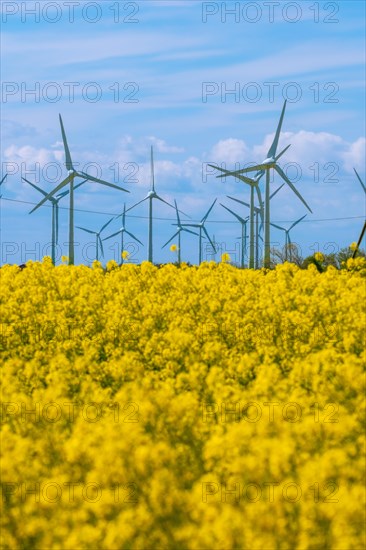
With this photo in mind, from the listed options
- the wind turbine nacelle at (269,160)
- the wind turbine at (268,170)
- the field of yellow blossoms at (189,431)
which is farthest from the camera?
the wind turbine nacelle at (269,160)

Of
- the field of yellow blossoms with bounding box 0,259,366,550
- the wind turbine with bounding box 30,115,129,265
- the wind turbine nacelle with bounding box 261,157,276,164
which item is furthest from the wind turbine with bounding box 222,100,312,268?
the field of yellow blossoms with bounding box 0,259,366,550

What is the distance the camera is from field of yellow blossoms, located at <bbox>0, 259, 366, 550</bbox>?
5324 mm

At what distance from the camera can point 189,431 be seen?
22.6 feet

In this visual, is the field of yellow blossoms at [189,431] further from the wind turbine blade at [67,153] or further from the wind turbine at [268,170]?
the wind turbine blade at [67,153]

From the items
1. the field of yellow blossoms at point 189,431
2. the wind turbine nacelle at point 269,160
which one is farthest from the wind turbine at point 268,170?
the field of yellow blossoms at point 189,431

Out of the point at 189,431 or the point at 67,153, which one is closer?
the point at 189,431

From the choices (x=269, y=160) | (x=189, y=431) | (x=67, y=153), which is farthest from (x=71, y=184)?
(x=189, y=431)

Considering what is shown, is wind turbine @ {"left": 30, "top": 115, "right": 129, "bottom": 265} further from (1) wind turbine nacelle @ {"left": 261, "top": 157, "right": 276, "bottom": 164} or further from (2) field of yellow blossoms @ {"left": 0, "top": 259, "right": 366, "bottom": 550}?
(2) field of yellow blossoms @ {"left": 0, "top": 259, "right": 366, "bottom": 550}

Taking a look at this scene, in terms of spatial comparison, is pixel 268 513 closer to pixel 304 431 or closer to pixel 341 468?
pixel 341 468

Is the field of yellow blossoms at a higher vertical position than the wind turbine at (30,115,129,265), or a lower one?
lower

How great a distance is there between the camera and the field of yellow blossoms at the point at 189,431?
17.5 feet

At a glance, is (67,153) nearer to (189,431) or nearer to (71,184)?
(71,184)

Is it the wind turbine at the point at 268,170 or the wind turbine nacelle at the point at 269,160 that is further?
the wind turbine nacelle at the point at 269,160

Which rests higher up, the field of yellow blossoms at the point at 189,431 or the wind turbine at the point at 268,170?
the wind turbine at the point at 268,170
